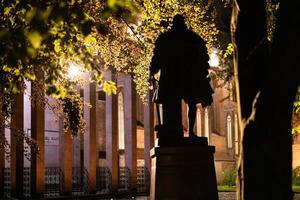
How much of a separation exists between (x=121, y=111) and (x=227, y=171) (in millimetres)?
7729

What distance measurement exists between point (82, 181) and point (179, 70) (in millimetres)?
18636

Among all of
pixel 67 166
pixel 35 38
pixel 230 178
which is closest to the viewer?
pixel 35 38

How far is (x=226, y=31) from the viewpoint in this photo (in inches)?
876

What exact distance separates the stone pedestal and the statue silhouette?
23.2 inches

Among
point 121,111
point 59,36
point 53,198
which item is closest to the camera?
point 59,36

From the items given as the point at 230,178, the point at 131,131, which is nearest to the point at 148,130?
the point at 131,131

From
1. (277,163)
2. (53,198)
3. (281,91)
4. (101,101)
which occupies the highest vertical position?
(101,101)

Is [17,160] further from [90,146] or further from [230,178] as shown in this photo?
[230,178]

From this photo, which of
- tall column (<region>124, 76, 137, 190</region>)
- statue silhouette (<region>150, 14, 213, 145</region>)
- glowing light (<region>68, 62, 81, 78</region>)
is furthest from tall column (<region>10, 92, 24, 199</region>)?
statue silhouette (<region>150, 14, 213, 145</region>)

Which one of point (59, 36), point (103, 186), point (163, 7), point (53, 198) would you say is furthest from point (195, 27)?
point (103, 186)

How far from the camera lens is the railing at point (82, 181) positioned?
78.8 ft

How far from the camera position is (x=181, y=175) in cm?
908

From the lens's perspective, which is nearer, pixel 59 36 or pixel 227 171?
pixel 59 36

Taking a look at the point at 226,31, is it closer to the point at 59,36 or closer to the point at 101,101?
the point at 101,101
